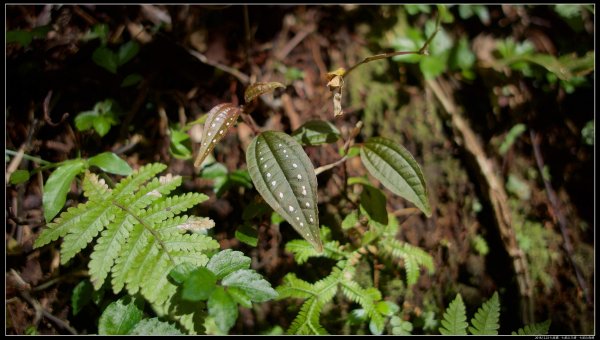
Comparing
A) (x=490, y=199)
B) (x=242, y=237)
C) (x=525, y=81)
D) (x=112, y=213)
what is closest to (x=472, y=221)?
(x=490, y=199)

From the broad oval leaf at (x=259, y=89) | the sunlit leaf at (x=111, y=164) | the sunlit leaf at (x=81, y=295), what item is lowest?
the sunlit leaf at (x=81, y=295)

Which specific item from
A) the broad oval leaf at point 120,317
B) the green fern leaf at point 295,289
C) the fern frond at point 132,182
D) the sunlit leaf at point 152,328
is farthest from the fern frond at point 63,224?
the green fern leaf at point 295,289

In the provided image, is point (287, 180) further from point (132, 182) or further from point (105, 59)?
point (105, 59)

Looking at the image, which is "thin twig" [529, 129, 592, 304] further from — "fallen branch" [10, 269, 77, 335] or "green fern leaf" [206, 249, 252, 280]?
"fallen branch" [10, 269, 77, 335]

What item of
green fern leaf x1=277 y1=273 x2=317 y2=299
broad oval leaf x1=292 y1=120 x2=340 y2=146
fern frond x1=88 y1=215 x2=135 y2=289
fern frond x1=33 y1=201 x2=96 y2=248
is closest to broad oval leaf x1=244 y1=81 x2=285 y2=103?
broad oval leaf x1=292 y1=120 x2=340 y2=146

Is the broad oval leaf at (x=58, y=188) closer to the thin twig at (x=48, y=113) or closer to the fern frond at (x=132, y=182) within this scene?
the fern frond at (x=132, y=182)

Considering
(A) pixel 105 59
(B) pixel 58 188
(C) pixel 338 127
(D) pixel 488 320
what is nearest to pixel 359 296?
(D) pixel 488 320
